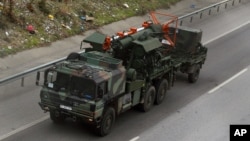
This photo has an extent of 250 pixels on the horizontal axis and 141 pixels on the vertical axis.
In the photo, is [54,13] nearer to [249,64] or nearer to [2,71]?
[2,71]

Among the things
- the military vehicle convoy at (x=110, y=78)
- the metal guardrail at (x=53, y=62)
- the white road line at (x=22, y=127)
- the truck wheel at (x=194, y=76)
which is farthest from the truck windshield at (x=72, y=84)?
the truck wheel at (x=194, y=76)

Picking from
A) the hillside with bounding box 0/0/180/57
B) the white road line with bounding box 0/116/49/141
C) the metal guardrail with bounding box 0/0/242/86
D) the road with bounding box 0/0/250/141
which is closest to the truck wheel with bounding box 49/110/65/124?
the road with bounding box 0/0/250/141

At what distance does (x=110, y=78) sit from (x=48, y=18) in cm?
1053

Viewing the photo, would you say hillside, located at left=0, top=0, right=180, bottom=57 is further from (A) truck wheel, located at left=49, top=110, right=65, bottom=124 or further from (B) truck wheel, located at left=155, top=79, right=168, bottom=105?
(B) truck wheel, located at left=155, top=79, right=168, bottom=105

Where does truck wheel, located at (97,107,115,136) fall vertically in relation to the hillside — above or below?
below

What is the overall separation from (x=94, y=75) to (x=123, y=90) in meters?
1.40

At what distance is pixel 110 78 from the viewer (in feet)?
46.8

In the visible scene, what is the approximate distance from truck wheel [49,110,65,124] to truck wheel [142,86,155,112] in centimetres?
282

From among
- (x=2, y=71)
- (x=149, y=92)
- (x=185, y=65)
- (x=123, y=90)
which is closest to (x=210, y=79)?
(x=185, y=65)

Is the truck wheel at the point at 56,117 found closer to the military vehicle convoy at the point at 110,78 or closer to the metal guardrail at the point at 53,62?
the military vehicle convoy at the point at 110,78

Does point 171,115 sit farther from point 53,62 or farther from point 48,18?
point 48,18

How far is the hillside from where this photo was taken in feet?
71.5

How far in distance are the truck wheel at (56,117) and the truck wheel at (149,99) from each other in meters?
2.82

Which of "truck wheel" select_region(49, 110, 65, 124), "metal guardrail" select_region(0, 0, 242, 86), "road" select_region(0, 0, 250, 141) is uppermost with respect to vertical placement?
"metal guardrail" select_region(0, 0, 242, 86)
